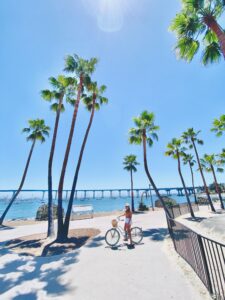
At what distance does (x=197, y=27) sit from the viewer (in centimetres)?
657

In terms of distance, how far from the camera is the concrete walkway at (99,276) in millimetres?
4090

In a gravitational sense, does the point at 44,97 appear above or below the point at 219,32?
above

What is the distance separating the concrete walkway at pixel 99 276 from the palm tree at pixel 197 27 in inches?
289

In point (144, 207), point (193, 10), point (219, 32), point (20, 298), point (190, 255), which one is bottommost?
point (20, 298)

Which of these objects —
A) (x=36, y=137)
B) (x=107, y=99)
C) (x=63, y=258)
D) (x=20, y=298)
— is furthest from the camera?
(x=36, y=137)

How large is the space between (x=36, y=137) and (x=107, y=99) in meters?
11.1

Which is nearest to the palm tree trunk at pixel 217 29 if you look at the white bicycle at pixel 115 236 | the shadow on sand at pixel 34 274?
the shadow on sand at pixel 34 274

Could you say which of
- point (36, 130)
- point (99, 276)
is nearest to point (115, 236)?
point (99, 276)

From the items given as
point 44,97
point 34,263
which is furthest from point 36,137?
point 34,263

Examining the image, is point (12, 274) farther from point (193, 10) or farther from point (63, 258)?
point (193, 10)

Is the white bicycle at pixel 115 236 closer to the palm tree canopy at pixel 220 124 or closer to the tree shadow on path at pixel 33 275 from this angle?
the tree shadow on path at pixel 33 275

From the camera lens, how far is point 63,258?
689cm

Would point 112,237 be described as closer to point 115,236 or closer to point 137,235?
point 115,236

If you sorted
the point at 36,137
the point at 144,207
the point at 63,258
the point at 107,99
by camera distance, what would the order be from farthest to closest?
the point at 144,207, the point at 36,137, the point at 107,99, the point at 63,258
